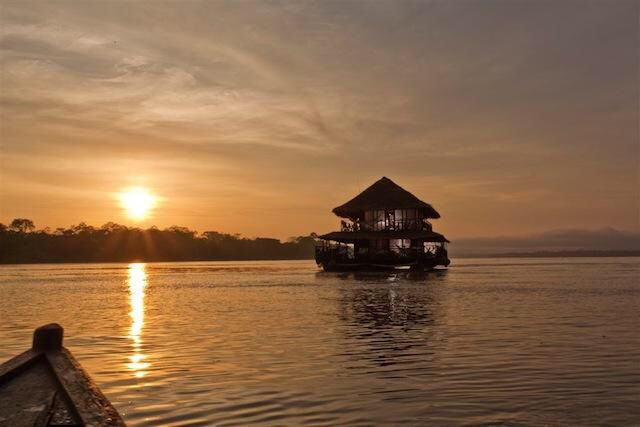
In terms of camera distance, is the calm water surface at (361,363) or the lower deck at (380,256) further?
the lower deck at (380,256)

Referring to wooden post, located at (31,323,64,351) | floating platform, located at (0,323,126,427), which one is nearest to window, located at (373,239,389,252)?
floating platform, located at (0,323,126,427)

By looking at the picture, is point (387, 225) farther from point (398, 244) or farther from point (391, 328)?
point (391, 328)

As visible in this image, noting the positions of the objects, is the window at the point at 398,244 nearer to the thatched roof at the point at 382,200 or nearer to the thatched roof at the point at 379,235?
the thatched roof at the point at 379,235

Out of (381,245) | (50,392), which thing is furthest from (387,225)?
(50,392)

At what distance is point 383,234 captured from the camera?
59531 millimetres

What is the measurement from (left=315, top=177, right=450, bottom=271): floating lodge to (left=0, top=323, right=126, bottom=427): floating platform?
1995 inches

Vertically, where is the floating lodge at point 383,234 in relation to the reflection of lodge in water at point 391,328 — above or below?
above

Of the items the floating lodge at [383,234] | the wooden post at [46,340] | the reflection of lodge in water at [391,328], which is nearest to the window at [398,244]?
the floating lodge at [383,234]

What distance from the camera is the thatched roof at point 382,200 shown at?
197 ft

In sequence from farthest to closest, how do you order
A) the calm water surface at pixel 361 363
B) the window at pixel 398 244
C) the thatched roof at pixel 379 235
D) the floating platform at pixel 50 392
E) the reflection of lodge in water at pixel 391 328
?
1. the window at pixel 398 244
2. the thatched roof at pixel 379 235
3. the reflection of lodge in water at pixel 391 328
4. the calm water surface at pixel 361 363
5. the floating platform at pixel 50 392

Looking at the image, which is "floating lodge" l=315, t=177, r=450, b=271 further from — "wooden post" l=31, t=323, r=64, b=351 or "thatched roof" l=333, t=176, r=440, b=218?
"wooden post" l=31, t=323, r=64, b=351

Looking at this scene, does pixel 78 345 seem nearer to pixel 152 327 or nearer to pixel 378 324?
pixel 152 327

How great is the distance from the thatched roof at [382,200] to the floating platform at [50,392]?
5239 centimetres

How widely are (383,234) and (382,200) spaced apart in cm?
393
